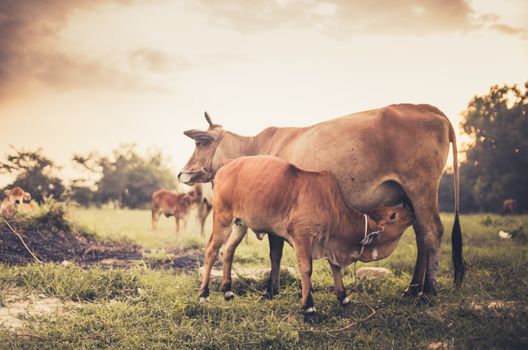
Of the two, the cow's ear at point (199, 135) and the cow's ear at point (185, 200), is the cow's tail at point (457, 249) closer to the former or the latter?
the cow's ear at point (199, 135)

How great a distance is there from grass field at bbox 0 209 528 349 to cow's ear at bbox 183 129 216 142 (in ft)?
7.86

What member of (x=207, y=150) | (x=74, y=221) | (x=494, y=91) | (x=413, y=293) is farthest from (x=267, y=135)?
(x=494, y=91)

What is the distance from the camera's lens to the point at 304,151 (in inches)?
256

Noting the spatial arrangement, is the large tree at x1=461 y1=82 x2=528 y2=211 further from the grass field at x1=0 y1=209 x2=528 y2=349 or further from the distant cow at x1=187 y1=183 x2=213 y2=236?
the grass field at x1=0 y1=209 x2=528 y2=349

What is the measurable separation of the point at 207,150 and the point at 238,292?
2.83 metres

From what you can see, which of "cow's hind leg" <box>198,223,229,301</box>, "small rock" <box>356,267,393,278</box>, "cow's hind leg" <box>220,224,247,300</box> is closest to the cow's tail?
"small rock" <box>356,267,393,278</box>

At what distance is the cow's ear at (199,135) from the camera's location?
8.02 m

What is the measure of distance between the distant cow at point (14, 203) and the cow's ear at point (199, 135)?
15.1ft

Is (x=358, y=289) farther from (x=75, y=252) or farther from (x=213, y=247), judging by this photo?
(x=75, y=252)

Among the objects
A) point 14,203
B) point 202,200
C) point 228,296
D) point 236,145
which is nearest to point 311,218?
point 228,296

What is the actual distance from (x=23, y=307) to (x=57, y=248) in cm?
383

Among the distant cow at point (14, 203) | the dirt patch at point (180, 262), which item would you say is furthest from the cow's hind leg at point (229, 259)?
the distant cow at point (14, 203)

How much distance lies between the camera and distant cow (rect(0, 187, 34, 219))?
962 centimetres

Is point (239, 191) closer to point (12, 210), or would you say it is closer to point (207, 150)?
A: point (207, 150)
